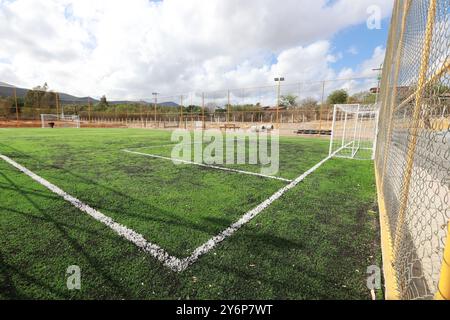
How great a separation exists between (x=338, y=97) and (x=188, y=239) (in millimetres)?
24988

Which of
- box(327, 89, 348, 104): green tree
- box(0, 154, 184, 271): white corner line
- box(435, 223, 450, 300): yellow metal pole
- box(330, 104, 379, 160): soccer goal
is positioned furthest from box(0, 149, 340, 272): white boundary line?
box(327, 89, 348, 104): green tree

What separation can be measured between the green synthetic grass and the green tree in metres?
18.9

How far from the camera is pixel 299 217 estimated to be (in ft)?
9.73

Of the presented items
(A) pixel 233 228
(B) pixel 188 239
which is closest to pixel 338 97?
(A) pixel 233 228

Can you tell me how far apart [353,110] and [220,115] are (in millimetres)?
19481

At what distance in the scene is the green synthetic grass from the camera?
68.3 inches

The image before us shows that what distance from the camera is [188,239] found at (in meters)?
2.38

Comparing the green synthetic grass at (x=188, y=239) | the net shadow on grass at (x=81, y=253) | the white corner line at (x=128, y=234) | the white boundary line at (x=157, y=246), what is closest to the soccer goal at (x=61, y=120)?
the green synthetic grass at (x=188, y=239)

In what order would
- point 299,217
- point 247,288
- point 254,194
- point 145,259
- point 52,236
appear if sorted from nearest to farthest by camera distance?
1. point 247,288
2. point 145,259
3. point 52,236
4. point 299,217
5. point 254,194

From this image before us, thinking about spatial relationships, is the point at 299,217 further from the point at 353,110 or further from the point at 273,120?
the point at 273,120

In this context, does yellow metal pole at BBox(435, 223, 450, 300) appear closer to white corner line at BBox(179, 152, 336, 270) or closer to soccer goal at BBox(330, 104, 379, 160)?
white corner line at BBox(179, 152, 336, 270)

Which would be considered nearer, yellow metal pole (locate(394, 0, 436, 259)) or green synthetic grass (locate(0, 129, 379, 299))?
yellow metal pole (locate(394, 0, 436, 259))
